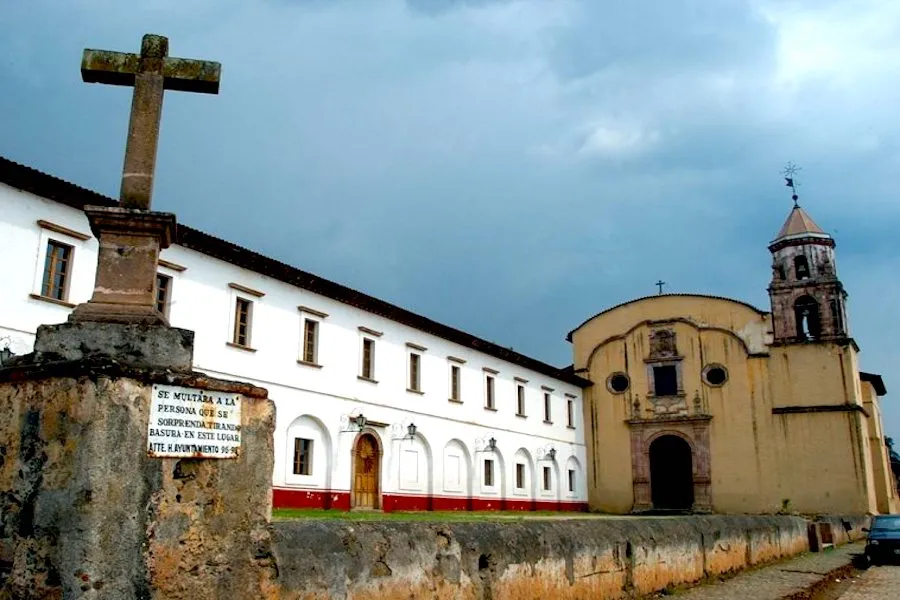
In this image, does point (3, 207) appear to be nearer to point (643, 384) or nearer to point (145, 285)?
point (145, 285)

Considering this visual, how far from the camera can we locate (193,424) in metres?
4.07

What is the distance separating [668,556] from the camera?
29.8 ft

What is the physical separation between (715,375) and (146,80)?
3231 centimetres

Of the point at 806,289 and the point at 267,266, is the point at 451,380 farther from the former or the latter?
the point at 806,289

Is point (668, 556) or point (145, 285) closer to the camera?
point (145, 285)

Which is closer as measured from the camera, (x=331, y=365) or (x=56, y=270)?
(x=56, y=270)

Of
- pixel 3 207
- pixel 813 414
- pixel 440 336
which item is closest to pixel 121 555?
pixel 3 207

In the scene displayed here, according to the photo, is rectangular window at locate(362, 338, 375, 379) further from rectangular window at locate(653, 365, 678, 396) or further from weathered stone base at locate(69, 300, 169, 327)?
weathered stone base at locate(69, 300, 169, 327)

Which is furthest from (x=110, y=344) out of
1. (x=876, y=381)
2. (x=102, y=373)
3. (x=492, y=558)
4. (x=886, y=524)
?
(x=876, y=381)

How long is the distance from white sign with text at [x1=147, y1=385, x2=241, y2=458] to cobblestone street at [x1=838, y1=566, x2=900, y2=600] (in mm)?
10094

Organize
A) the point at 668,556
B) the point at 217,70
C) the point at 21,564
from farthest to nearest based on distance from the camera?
the point at 668,556
the point at 217,70
the point at 21,564

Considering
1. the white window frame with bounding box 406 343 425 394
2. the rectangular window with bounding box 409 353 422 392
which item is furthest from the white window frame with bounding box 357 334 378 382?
the rectangular window with bounding box 409 353 422 392

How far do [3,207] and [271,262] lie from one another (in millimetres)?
6707

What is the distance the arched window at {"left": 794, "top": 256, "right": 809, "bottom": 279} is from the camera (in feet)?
108
